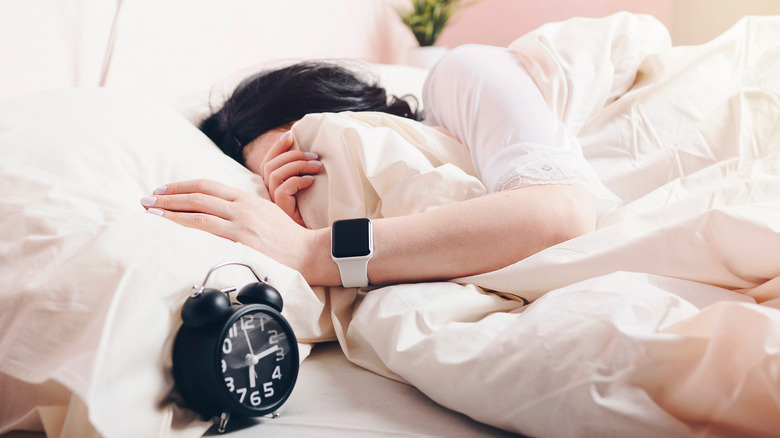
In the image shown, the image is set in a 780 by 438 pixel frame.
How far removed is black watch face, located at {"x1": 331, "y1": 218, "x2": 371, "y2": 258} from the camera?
842 millimetres

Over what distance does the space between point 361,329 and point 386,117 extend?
0.48 metres

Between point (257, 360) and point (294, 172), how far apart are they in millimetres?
472

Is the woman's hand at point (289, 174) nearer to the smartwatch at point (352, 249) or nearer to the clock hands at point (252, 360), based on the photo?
the smartwatch at point (352, 249)

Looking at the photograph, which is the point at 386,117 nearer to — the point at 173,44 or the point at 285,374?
the point at 285,374

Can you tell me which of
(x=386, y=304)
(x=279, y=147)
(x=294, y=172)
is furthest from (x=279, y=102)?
(x=386, y=304)

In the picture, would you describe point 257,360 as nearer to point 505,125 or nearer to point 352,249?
point 352,249

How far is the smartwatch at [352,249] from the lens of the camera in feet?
2.76

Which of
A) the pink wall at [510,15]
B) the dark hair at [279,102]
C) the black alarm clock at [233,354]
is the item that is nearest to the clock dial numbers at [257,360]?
the black alarm clock at [233,354]

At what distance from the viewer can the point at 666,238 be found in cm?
73

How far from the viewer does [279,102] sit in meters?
1.25

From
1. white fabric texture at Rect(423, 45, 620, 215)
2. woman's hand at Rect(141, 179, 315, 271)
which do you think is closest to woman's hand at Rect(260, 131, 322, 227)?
woman's hand at Rect(141, 179, 315, 271)

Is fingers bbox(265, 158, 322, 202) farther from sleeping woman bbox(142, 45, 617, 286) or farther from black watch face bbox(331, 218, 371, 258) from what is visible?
black watch face bbox(331, 218, 371, 258)

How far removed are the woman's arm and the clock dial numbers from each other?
0.70 feet

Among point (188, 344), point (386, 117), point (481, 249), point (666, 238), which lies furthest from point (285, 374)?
point (386, 117)
